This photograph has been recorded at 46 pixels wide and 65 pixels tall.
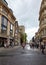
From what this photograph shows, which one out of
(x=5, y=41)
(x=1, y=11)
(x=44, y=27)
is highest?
(x=1, y=11)

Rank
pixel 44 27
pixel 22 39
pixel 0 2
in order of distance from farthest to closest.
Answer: pixel 22 39 < pixel 44 27 < pixel 0 2

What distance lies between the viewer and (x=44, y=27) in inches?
2916

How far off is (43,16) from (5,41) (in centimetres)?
1700

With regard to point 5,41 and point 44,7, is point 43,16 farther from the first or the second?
point 5,41

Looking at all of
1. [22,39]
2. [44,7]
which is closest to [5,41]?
[44,7]

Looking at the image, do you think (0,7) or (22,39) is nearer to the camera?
(0,7)

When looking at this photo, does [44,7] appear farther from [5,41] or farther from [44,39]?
[5,41]

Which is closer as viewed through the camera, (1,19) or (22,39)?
(1,19)

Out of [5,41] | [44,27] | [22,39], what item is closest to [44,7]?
[44,27]

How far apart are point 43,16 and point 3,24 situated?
15839mm

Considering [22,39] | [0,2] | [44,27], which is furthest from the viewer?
[22,39]

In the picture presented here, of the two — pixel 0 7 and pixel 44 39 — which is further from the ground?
pixel 0 7

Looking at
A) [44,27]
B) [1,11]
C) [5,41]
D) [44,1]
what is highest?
[44,1]

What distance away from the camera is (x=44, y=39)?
74.8 meters
